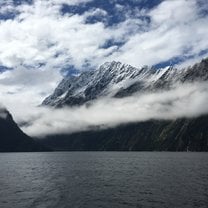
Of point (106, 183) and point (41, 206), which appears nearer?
point (41, 206)

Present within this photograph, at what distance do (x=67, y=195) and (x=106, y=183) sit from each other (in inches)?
1072

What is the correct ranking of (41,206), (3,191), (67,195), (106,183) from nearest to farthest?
(41,206)
(67,195)
(3,191)
(106,183)

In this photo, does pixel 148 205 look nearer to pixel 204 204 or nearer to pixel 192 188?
A: pixel 204 204

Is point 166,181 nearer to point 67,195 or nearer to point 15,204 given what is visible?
point 67,195

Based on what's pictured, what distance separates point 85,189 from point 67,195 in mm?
12650

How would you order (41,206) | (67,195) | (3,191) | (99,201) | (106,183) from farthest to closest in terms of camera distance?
(106,183), (3,191), (67,195), (99,201), (41,206)

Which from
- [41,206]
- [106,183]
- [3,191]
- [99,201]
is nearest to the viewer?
[41,206]

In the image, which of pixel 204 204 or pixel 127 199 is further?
pixel 127 199

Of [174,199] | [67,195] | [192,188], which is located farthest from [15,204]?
[192,188]

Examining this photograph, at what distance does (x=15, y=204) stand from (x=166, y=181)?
58.0 meters

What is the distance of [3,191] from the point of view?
347 ft

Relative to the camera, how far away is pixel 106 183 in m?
123

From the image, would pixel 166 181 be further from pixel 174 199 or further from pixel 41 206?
pixel 41 206

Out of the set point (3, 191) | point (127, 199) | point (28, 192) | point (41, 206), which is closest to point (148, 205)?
point (127, 199)
